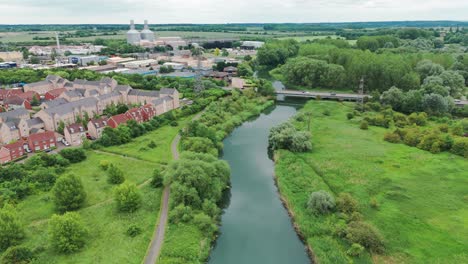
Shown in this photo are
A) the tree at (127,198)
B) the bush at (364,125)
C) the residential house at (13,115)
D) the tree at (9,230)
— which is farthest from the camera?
the bush at (364,125)

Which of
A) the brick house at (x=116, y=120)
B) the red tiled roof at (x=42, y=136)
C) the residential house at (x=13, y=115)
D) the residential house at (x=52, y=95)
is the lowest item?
the red tiled roof at (x=42, y=136)

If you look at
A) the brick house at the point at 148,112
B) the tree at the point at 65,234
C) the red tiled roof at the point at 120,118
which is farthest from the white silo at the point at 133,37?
the tree at the point at 65,234

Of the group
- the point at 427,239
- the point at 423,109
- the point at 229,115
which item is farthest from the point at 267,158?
the point at 423,109

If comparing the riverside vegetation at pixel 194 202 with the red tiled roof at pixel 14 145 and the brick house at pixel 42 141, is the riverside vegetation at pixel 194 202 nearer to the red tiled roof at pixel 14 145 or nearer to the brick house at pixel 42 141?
the brick house at pixel 42 141

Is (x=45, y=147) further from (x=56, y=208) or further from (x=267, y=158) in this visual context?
(x=267, y=158)

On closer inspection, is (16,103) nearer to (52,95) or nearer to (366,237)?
(52,95)

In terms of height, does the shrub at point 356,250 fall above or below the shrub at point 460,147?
below
